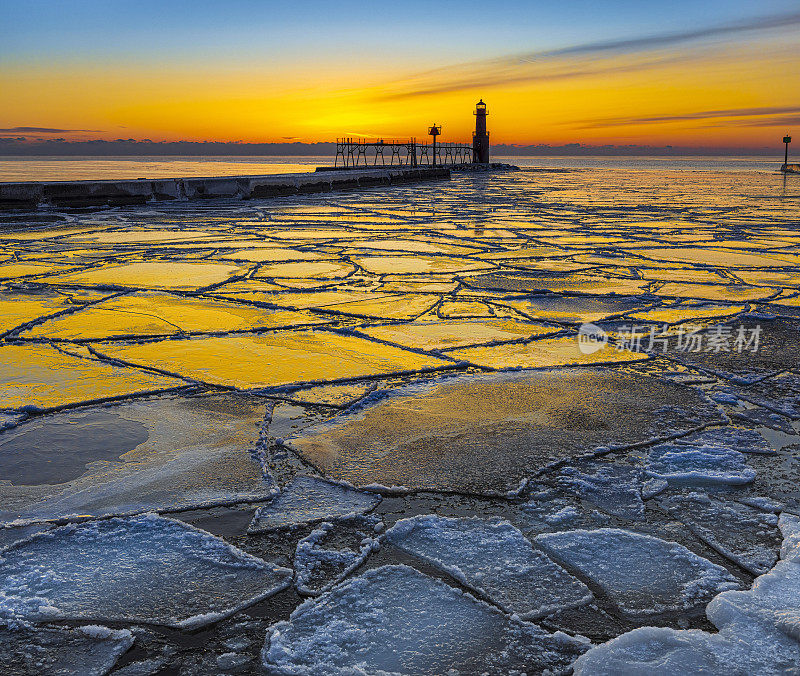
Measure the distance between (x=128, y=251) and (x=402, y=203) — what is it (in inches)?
332

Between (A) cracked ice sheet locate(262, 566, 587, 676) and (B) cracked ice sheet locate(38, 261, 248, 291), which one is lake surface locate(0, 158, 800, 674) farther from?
(B) cracked ice sheet locate(38, 261, 248, 291)

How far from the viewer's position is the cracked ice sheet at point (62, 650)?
3.89 ft

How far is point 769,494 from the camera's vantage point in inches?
71.8

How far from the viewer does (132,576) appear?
4.81 feet

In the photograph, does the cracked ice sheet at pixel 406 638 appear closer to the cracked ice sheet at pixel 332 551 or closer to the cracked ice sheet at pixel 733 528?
the cracked ice sheet at pixel 332 551

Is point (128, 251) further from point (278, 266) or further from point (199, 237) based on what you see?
point (278, 266)

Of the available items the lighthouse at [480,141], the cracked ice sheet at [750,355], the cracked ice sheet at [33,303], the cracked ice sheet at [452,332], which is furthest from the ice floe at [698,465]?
the lighthouse at [480,141]

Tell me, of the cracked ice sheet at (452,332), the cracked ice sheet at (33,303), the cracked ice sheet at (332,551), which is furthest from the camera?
the cracked ice sheet at (33,303)

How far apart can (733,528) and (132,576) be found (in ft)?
4.70

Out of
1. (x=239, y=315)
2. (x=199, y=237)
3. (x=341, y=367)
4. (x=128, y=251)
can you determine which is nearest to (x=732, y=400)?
(x=341, y=367)

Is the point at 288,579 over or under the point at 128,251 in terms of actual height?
under

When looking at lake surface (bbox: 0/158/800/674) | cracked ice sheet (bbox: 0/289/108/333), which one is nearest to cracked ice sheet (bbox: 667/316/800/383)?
lake surface (bbox: 0/158/800/674)

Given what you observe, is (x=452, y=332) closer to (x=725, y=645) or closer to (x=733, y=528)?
(x=733, y=528)

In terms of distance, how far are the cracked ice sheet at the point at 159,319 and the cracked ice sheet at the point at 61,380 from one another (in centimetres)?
37
